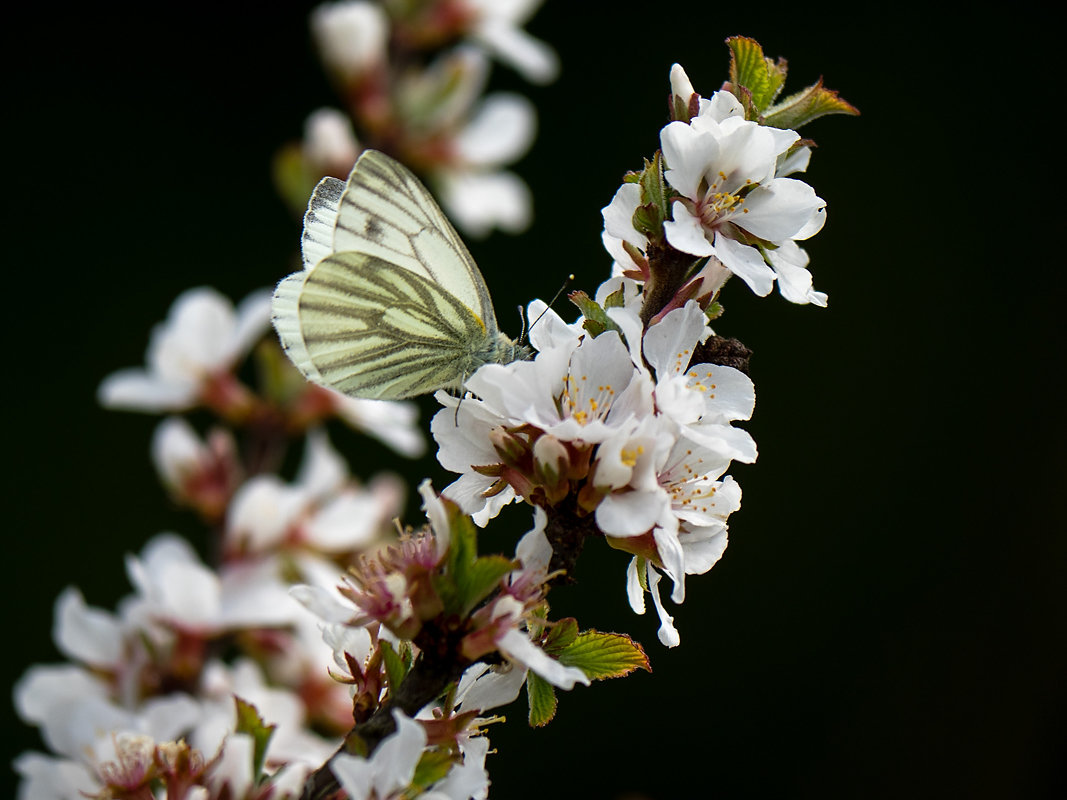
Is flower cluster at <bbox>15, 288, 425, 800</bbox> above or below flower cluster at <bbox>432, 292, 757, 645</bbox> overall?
below

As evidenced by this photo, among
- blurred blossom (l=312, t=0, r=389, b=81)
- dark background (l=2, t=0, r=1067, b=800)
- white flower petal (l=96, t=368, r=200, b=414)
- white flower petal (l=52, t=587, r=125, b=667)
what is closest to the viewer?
white flower petal (l=52, t=587, r=125, b=667)

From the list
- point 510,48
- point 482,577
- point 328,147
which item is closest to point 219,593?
point 328,147

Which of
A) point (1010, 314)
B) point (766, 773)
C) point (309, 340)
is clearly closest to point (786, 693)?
point (766, 773)

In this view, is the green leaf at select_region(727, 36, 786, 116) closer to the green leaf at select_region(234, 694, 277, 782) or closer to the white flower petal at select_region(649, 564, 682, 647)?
the white flower petal at select_region(649, 564, 682, 647)

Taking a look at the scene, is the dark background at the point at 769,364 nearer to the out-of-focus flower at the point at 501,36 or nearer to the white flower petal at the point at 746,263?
the out-of-focus flower at the point at 501,36

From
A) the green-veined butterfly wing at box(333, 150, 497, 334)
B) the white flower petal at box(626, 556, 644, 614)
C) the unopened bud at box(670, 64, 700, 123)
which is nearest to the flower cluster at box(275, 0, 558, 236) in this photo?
the green-veined butterfly wing at box(333, 150, 497, 334)

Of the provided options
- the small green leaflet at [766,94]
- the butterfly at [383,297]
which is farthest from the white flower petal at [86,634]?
the small green leaflet at [766,94]

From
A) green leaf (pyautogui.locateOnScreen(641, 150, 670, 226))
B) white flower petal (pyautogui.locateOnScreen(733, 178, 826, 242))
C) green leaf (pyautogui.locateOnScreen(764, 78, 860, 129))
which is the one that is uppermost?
green leaf (pyautogui.locateOnScreen(764, 78, 860, 129))
